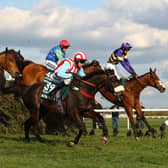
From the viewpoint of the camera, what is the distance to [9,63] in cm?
1133

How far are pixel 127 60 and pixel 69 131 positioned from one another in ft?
9.16

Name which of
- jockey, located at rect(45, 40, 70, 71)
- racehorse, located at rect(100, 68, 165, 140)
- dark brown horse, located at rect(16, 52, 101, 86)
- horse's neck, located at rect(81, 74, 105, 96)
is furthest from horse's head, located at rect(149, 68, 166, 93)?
horse's neck, located at rect(81, 74, 105, 96)

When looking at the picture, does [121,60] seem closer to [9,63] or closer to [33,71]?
[33,71]

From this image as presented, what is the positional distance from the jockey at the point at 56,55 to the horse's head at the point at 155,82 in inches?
108

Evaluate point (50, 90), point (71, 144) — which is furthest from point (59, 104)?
point (71, 144)

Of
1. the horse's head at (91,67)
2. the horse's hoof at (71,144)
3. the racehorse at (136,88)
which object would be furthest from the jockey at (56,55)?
the horse's hoof at (71,144)

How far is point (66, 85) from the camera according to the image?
9.82 m

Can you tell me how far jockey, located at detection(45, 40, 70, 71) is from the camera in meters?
11.1

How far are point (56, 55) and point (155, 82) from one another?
10.1ft

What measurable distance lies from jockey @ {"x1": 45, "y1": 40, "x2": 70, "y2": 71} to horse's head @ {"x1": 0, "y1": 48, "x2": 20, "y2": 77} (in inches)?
32.1

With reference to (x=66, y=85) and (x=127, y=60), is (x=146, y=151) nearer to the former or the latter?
(x=66, y=85)

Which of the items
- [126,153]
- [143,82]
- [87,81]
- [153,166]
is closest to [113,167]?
[153,166]

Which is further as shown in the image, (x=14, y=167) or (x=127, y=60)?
(x=127, y=60)

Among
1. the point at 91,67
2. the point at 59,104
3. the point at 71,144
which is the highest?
the point at 91,67
